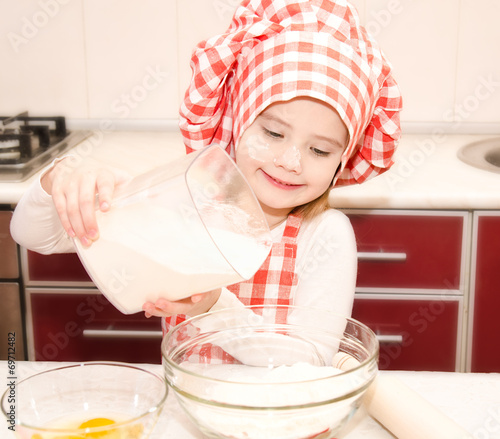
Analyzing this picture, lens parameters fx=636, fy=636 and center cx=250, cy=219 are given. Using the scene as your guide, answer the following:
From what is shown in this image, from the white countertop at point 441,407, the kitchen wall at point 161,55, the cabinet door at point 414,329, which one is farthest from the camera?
the kitchen wall at point 161,55

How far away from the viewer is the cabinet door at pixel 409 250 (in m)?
1.44

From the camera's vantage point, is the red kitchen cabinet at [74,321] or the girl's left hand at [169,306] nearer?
the girl's left hand at [169,306]

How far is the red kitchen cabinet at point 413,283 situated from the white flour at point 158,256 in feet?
2.69

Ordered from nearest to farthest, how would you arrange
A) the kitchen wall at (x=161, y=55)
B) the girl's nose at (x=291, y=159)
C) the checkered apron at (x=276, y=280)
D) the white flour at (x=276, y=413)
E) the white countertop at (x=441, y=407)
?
1. the white flour at (x=276, y=413)
2. the white countertop at (x=441, y=407)
3. the girl's nose at (x=291, y=159)
4. the checkered apron at (x=276, y=280)
5. the kitchen wall at (x=161, y=55)

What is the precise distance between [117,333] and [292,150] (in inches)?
32.4

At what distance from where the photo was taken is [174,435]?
0.64 meters

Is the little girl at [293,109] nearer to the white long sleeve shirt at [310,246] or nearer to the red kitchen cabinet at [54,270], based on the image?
the white long sleeve shirt at [310,246]

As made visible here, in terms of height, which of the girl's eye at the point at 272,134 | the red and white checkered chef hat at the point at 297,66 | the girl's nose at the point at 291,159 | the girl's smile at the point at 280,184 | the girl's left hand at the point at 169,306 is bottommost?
the girl's left hand at the point at 169,306

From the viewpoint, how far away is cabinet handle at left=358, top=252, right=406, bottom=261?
57.9 inches

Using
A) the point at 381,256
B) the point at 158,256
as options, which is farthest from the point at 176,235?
the point at 381,256

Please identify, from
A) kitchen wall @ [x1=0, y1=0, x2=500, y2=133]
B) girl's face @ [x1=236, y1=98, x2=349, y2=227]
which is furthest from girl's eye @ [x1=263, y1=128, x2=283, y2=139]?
kitchen wall @ [x1=0, y1=0, x2=500, y2=133]

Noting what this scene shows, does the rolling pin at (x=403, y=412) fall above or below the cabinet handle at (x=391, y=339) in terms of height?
above

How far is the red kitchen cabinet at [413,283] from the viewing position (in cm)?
145

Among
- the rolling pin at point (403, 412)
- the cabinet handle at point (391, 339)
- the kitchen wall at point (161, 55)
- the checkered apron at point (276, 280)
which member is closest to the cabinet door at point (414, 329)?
the cabinet handle at point (391, 339)
